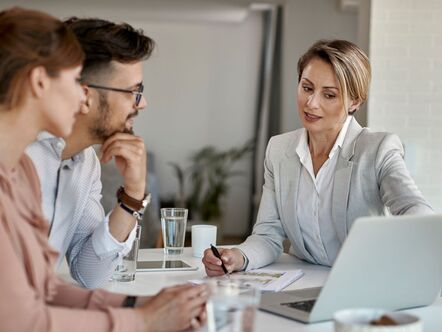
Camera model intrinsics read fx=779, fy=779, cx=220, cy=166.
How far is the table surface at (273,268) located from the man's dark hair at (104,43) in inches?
23.3

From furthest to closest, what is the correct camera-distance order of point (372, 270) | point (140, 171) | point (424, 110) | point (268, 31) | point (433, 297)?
point (268, 31)
point (424, 110)
point (140, 171)
point (433, 297)
point (372, 270)

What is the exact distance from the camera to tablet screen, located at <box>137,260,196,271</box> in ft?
7.76

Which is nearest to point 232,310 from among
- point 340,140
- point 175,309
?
point 175,309

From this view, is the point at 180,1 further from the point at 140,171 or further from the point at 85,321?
the point at 85,321

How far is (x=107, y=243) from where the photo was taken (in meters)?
2.16

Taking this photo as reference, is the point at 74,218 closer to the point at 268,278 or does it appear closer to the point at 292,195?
the point at 268,278

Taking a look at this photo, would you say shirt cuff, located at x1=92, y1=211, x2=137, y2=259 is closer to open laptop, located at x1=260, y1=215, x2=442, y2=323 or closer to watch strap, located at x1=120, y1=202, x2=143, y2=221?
watch strap, located at x1=120, y1=202, x2=143, y2=221

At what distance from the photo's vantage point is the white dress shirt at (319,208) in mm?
2529

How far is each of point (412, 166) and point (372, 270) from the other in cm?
300

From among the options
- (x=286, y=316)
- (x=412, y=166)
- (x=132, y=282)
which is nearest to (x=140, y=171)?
(x=132, y=282)

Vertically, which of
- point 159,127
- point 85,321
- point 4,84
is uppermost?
point 4,84

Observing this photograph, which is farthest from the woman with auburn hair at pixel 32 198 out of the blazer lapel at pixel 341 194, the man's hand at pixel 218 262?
the blazer lapel at pixel 341 194

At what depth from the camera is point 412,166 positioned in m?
4.57

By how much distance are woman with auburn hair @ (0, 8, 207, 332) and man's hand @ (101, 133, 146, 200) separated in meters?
0.55
